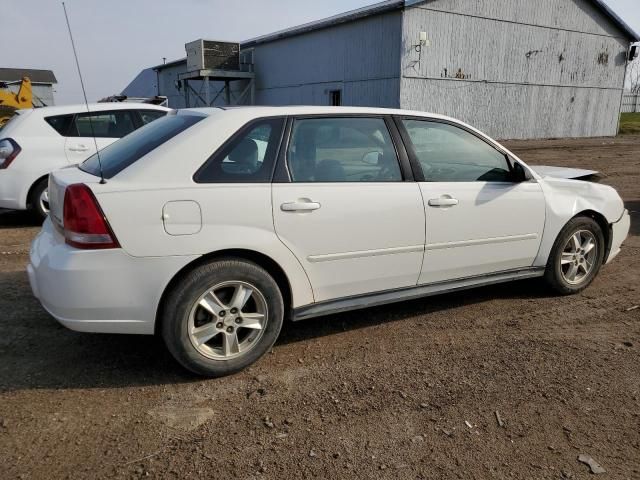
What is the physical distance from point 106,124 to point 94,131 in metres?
0.25

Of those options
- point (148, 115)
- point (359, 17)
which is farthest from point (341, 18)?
point (148, 115)

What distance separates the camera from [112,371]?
130 inches

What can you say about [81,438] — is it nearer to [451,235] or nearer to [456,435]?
[456,435]

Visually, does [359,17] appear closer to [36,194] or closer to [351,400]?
[36,194]

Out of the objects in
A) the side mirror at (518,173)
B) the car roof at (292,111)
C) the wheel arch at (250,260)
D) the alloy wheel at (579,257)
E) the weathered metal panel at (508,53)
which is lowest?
the alloy wheel at (579,257)

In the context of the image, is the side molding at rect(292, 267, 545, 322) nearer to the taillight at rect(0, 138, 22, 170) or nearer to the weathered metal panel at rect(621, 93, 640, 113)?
the taillight at rect(0, 138, 22, 170)

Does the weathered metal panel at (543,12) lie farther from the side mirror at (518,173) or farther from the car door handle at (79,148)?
the side mirror at (518,173)

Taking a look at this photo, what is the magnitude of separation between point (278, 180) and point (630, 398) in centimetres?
239

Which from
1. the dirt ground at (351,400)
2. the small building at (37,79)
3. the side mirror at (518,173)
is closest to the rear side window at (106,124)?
the dirt ground at (351,400)

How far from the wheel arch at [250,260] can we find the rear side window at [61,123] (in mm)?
5191

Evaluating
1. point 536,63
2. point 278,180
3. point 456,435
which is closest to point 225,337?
point 278,180

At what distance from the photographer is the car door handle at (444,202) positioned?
12.2 feet

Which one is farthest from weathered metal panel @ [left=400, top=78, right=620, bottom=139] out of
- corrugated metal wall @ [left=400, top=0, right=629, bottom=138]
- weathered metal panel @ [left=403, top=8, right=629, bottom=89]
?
weathered metal panel @ [left=403, top=8, right=629, bottom=89]

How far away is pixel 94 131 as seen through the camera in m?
7.39
